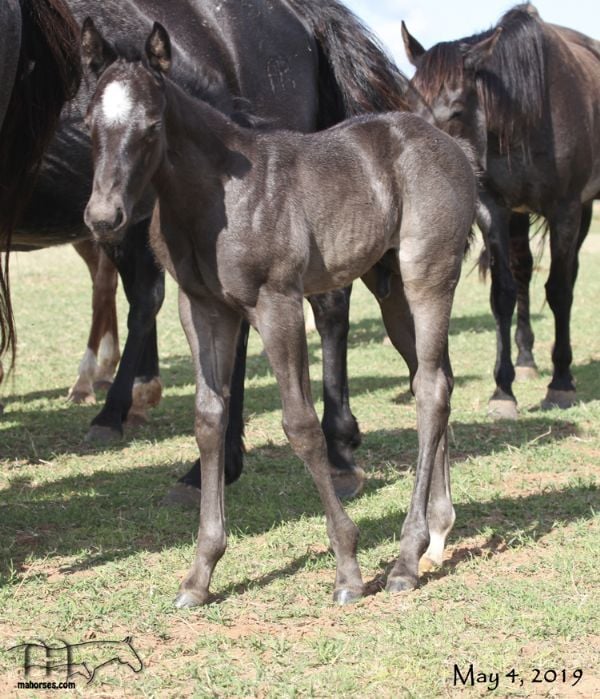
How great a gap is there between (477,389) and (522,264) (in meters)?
1.26

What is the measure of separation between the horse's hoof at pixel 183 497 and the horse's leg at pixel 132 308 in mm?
1451

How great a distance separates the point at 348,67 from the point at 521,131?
6.58ft

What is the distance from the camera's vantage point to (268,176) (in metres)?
3.99

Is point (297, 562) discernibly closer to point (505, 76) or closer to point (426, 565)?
point (426, 565)

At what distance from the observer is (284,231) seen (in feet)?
12.8

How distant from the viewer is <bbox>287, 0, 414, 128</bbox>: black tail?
5.89 metres

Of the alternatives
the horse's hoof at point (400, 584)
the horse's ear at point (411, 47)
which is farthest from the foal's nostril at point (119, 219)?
the horse's ear at point (411, 47)

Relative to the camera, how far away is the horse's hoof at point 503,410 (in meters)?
7.31

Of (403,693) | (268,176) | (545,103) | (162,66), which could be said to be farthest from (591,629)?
(545,103)

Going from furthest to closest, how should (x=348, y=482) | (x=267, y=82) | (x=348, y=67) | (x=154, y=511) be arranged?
(x=348, y=67)
(x=267, y=82)
(x=348, y=482)
(x=154, y=511)

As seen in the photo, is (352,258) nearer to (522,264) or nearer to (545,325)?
(522,264)

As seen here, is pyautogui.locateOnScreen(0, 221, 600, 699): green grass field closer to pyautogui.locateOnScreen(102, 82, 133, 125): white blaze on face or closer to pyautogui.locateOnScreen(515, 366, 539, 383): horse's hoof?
pyautogui.locateOnScreen(515, 366, 539, 383): horse's hoof

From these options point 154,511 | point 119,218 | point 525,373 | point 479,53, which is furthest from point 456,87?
point 119,218

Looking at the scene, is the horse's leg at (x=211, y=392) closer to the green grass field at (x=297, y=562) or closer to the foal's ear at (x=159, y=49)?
the green grass field at (x=297, y=562)
